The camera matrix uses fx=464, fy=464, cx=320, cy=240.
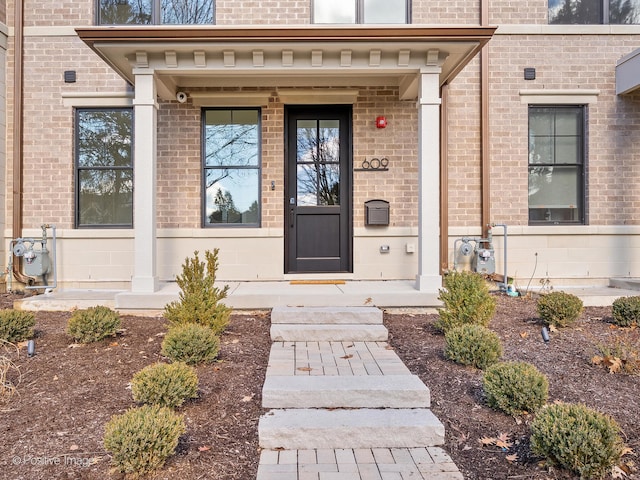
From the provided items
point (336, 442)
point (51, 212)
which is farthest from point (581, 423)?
point (51, 212)

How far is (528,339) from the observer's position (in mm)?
4562

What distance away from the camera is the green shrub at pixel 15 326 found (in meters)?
4.25

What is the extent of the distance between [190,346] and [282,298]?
183 centimetres

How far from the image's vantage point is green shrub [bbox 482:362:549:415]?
9.70 ft

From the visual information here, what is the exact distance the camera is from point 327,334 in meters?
4.47

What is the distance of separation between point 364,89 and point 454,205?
2.21m

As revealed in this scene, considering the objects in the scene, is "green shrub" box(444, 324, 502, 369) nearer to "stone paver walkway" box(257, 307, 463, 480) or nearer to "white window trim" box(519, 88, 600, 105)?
"stone paver walkway" box(257, 307, 463, 480)

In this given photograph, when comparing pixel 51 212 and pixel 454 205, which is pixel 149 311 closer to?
pixel 51 212

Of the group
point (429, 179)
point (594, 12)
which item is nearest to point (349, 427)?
point (429, 179)

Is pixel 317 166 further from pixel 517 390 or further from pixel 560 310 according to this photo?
pixel 517 390

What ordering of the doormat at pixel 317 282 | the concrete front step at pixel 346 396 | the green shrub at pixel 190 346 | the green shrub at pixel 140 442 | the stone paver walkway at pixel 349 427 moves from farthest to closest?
the doormat at pixel 317 282 → the green shrub at pixel 190 346 → the concrete front step at pixel 346 396 → the stone paver walkway at pixel 349 427 → the green shrub at pixel 140 442

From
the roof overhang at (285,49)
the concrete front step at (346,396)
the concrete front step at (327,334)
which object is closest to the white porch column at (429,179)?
the roof overhang at (285,49)

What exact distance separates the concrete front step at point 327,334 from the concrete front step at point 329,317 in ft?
0.85

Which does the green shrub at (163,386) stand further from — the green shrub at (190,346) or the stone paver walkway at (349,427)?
the green shrub at (190,346)
